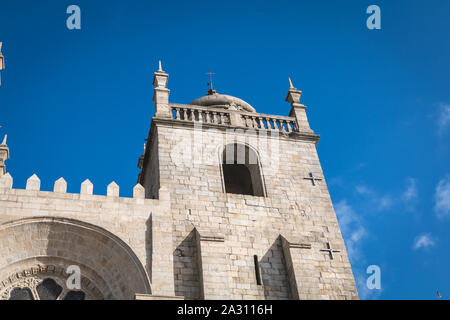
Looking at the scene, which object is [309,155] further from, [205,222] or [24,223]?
[24,223]

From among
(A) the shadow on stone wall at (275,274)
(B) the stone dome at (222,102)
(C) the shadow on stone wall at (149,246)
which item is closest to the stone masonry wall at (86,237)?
(C) the shadow on stone wall at (149,246)

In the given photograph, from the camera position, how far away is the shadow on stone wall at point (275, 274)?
45.1 feet

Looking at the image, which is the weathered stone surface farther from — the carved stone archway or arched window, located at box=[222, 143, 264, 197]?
arched window, located at box=[222, 143, 264, 197]

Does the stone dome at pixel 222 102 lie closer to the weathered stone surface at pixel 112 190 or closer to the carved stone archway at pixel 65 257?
the weathered stone surface at pixel 112 190

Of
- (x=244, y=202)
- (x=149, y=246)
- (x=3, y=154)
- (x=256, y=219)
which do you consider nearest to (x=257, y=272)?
(x=256, y=219)

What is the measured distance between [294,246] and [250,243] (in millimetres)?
1183

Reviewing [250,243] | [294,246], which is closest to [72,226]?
[250,243]

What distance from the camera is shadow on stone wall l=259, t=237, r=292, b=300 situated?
13.7 meters

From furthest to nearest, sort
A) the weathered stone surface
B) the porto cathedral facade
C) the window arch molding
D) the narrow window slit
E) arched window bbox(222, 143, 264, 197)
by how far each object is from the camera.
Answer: arched window bbox(222, 143, 264, 197) < the window arch molding < the weathered stone surface < the narrow window slit < the porto cathedral facade

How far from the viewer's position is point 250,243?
14602 mm

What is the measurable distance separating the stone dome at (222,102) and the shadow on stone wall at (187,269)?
6.78 meters

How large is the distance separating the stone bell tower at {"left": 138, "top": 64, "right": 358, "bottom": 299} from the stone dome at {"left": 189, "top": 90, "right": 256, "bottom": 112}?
0.06 m

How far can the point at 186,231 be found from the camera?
565 inches

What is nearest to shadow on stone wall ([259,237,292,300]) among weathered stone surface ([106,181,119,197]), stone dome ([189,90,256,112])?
weathered stone surface ([106,181,119,197])
